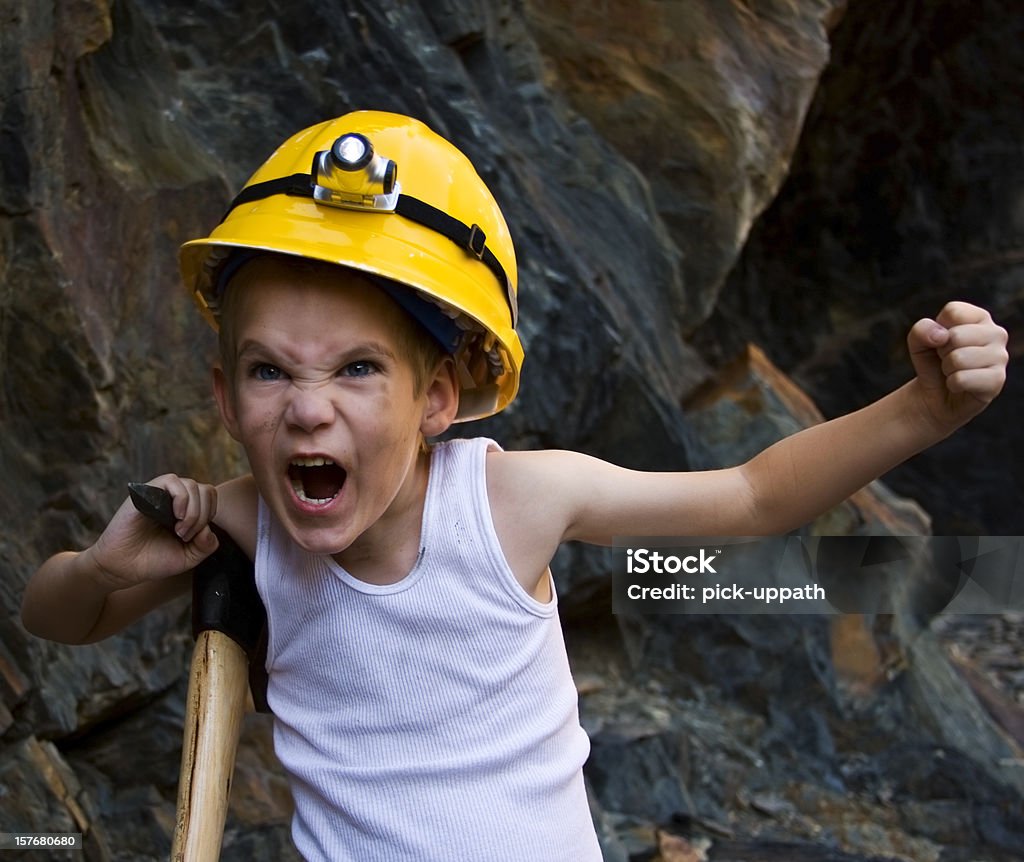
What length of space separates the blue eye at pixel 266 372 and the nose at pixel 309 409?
5 cm

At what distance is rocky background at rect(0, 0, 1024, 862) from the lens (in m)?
2.74

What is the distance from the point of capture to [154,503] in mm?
1665

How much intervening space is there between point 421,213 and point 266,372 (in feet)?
0.89

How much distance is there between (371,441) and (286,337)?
6.2 inches

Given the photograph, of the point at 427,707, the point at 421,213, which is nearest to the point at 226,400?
the point at 421,213

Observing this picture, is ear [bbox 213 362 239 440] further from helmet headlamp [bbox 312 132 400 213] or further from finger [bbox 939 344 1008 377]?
finger [bbox 939 344 1008 377]

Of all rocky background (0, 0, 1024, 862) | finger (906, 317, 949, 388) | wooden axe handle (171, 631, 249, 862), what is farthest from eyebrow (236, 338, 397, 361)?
rocky background (0, 0, 1024, 862)

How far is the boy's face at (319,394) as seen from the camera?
5.15ft

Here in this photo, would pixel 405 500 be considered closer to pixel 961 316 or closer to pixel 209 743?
pixel 209 743

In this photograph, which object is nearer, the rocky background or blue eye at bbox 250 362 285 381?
blue eye at bbox 250 362 285 381

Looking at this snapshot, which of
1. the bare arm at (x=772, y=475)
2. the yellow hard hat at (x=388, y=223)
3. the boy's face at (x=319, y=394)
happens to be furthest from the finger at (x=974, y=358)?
the boy's face at (x=319, y=394)

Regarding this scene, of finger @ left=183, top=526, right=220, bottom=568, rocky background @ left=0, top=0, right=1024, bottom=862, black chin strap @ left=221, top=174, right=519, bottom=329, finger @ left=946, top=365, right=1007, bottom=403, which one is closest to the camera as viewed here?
finger @ left=946, top=365, right=1007, bottom=403

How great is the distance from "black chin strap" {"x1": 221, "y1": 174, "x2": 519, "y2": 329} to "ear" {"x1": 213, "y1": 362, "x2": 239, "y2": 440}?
8.8 inches

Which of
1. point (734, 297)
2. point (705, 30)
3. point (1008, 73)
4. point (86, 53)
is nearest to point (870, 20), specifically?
point (1008, 73)
